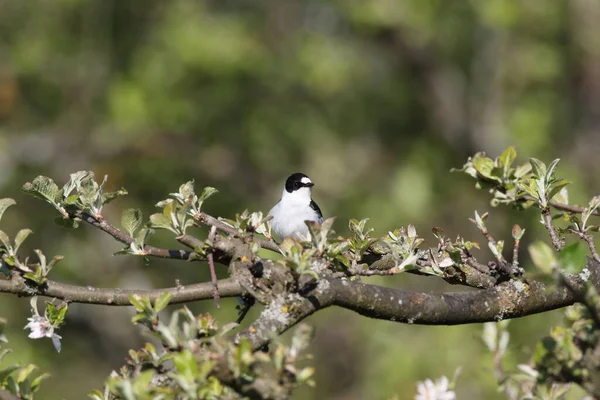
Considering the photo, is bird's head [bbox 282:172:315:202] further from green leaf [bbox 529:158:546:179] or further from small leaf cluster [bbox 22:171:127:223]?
small leaf cluster [bbox 22:171:127:223]

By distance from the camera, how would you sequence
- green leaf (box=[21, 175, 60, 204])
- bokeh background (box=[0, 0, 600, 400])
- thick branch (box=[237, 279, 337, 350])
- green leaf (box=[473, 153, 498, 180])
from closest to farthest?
thick branch (box=[237, 279, 337, 350]) < green leaf (box=[21, 175, 60, 204]) < green leaf (box=[473, 153, 498, 180]) < bokeh background (box=[0, 0, 600, 400])

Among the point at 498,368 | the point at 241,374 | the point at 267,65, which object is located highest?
the point at 267,65

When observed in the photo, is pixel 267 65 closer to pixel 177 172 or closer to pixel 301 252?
pixel 177 172

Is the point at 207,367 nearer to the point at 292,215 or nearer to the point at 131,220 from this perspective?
the point at 131,220

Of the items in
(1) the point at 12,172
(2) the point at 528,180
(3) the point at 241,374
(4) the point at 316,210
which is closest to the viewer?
(3) the point at 241,374

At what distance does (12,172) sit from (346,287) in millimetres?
11467

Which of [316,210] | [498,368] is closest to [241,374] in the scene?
[498,368]

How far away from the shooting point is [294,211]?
6086 millimetres

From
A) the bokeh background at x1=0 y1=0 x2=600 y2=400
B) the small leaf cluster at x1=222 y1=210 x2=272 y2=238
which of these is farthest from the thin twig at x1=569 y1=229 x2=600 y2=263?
the bokeh background at x1=0 y1=0 x2=600 y2=400

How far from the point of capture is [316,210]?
6.52 m

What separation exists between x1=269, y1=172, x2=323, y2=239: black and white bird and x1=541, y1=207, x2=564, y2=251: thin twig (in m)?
2.52

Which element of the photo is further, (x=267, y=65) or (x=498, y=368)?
(x=267, y=65)

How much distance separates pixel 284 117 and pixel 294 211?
27.5 feet

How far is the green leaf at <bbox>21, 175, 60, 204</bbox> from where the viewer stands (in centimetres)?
262
